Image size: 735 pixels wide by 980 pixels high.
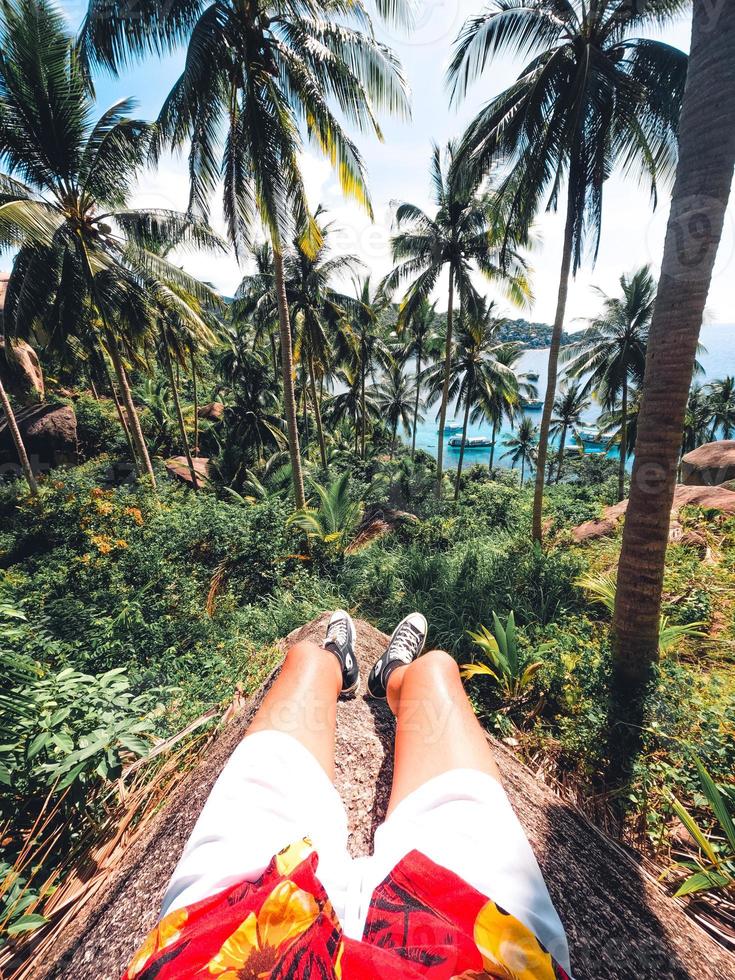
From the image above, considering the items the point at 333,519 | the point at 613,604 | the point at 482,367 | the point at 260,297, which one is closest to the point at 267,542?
the point at 333,519

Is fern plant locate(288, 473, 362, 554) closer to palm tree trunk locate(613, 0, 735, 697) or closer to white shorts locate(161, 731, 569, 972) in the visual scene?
palm tree trunk locate(613, 0, 735, 697)

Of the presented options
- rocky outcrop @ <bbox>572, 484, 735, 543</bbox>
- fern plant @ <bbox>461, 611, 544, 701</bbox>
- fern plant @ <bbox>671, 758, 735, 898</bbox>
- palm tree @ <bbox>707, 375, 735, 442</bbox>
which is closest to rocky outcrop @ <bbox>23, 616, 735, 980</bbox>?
fern plant @ <bbox>671, 758, 735, 898</bbox>

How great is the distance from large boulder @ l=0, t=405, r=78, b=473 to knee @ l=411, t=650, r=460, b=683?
18259 millimetres

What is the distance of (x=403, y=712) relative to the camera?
1.85 meters

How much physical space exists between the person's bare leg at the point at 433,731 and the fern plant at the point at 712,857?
1246 millimetres

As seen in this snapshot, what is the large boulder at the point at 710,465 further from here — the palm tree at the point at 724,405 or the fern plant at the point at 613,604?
the palm tree at the point at 724,405

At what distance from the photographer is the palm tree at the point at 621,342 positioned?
47.5 ft

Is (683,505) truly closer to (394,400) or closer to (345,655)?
(345,655)

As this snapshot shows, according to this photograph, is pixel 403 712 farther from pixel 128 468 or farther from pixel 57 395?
pixel 57 395

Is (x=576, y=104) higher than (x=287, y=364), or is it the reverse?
(x=576, y=104)

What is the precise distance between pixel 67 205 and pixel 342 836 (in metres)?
10.9

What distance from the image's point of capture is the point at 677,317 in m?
2.75

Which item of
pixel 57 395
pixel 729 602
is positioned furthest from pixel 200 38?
pixel 57 395

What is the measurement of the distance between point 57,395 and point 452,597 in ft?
77.4
